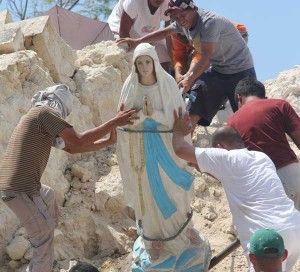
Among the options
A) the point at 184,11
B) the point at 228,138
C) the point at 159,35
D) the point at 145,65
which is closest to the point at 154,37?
the point at 159,35

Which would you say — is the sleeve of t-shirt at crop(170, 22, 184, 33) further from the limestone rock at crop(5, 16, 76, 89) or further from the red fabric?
the red fabric

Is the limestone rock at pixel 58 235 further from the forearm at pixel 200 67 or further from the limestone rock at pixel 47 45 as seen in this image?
the limestone rock at pixel 47 45

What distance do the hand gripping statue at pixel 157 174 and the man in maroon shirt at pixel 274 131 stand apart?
0.68 metres

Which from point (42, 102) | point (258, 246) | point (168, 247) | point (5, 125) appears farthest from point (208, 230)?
point (258, 246)

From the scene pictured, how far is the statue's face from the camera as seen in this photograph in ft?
21.2

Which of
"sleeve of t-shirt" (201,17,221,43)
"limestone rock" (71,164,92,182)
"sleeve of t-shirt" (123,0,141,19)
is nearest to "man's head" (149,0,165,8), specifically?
"sleeve of t-shirt" (123,0,141,19)

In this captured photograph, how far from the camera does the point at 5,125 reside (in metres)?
7.90

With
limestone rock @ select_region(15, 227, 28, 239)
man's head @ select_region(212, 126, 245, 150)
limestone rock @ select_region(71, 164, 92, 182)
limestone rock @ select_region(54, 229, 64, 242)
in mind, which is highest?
man's head @ select_region(212, 126, 245, 150)

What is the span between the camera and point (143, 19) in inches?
365

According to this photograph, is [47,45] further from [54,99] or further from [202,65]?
[54,99]

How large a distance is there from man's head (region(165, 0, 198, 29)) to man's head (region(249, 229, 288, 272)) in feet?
11.9

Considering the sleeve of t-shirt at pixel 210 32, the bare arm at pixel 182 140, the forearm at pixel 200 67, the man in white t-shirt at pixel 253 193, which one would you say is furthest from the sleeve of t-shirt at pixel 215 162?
the sleeve of t-shirt at pixel 210 32

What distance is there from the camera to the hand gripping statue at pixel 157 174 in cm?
649

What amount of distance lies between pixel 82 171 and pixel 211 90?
166 cm
